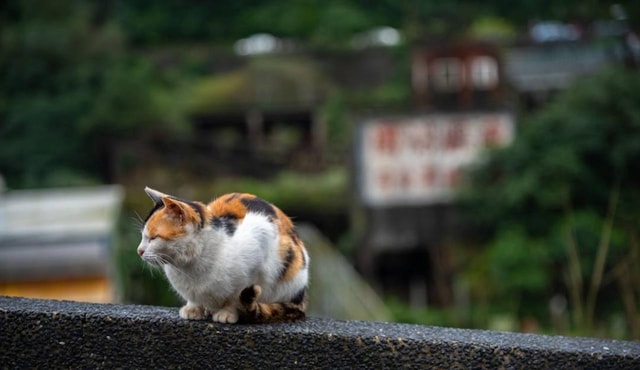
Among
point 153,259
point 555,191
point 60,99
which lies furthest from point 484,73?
point 153,259

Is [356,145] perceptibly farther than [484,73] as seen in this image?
No

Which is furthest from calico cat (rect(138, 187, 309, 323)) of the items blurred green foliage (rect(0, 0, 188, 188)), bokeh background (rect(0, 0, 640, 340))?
blurred green foliage (rect(0, 0, 188, 188))

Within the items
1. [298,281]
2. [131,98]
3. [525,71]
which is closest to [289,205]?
[131,98]

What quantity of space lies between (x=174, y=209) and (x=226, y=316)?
25 centimetres

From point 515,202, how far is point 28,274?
247 inches

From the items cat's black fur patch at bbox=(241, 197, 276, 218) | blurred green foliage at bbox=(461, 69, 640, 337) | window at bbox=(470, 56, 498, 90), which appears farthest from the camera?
window at bbox=(470, 56, 498, 90)

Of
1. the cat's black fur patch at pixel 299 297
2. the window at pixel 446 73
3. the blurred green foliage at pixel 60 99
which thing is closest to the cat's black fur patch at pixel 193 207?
the cat's black fur patch at pixel 299 297

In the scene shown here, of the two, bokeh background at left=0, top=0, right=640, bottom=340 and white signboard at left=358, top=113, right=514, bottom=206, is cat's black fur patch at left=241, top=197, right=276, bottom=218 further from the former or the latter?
white signboard at left=358, top=113, right=514, bottom=206

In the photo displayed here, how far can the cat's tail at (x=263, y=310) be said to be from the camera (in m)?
2.08

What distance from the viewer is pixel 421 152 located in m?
11.7

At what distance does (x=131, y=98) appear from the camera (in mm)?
18328

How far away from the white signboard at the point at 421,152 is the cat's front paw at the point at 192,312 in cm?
941

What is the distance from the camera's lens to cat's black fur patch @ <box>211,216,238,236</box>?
2113 millimetres

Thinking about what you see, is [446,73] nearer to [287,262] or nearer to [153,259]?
[287,262]
